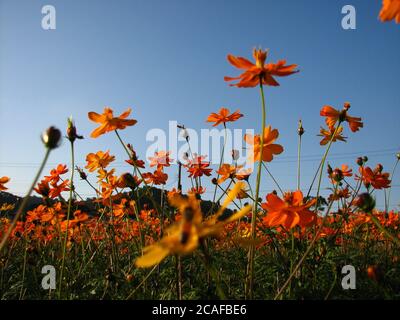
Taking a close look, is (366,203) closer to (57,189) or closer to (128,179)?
(128,179)

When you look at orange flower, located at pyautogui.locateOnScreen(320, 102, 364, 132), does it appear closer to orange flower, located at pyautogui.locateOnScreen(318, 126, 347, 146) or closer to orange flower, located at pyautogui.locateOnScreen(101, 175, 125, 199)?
orange flower, located at pyautogui.locateOnScreen(318, 126, 347, 146)

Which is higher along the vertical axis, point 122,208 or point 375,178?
point 375,178

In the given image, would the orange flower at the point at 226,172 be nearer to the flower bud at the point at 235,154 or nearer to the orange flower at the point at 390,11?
the flower bud at the point at 235,154

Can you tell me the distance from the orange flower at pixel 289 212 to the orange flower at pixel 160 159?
1333mm

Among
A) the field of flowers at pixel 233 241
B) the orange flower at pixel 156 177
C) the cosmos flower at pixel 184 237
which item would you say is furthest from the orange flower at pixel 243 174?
the cosmos flower at pixel 184 237

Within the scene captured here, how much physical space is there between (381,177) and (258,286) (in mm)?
1053

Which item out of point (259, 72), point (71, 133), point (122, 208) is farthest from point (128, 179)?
point (122, 208)

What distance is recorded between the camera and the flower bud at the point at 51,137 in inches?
34.7

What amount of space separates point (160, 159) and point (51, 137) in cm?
169

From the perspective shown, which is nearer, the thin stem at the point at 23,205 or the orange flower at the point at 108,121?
the thin stem at the point at 23,205

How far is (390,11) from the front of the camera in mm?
771

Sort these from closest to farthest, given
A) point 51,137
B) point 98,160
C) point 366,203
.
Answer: point 51,137 < point 366,203 < point 98,160
